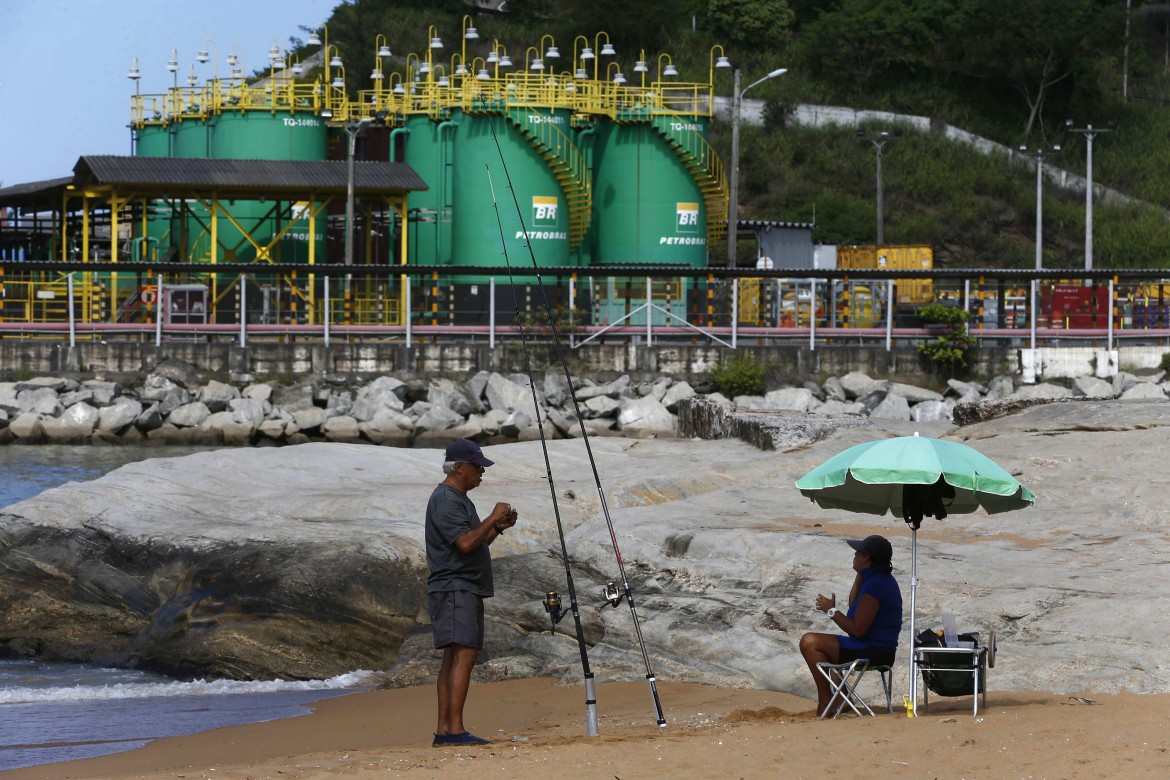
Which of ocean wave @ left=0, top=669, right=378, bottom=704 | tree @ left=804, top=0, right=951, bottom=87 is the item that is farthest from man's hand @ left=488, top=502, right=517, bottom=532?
tree @ left=804, top=0, right=951, bottom=87

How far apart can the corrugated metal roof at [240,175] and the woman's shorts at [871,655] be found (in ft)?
119

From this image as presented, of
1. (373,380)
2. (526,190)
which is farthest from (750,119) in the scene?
(373,380)

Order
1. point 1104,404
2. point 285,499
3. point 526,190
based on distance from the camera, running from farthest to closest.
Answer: point 526,190 → point 1104,404 → point 285,499

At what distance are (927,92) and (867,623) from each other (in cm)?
7680

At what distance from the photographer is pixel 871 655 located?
9.73 m

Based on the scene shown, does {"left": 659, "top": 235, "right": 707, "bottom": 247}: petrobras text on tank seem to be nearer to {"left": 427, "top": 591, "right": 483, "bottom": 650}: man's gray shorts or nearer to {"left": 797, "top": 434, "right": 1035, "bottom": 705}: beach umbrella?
{"left": 797, "top": 434, "right": 1035, "bottom": 705}: beach umbrella

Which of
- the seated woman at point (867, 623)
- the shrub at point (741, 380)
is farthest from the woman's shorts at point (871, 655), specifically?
the shrub at point (741, 380)

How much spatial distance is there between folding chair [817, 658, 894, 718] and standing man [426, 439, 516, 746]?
198 centimetres

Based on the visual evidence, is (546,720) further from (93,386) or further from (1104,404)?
(93,386)

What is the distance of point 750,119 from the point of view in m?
80.2

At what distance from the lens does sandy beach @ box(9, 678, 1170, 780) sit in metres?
8.01

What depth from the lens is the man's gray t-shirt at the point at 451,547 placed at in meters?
9.17

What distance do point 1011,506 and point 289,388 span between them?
2752 cm

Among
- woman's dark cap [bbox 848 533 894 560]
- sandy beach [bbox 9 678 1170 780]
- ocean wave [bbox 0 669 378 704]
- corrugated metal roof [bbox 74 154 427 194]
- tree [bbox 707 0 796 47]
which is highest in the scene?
tree [bbox 707 0 796 47]
